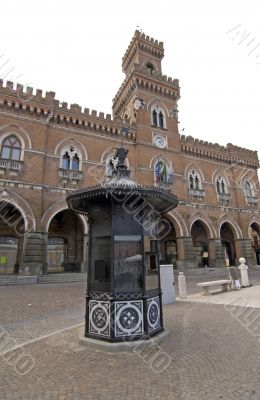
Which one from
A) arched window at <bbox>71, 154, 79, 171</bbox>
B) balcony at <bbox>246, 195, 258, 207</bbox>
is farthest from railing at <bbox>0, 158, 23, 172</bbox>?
Answer: balcony at <bbox>246, 195, 258, 207</bbox>

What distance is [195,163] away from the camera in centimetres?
2648

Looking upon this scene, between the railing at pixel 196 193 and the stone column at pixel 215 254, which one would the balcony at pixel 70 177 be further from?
the stone column at pixel 215 254

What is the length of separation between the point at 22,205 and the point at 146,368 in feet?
51.0

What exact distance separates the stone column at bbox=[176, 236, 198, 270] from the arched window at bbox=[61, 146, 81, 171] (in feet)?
37.0

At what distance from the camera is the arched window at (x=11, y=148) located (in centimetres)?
1773

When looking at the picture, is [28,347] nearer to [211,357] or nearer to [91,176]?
[211,357]

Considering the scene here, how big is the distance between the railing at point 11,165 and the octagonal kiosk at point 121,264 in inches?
540

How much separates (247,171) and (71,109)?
71.1 ft

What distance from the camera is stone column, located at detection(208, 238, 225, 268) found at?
23.8 m

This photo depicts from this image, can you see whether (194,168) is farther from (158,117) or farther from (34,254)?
(34,254)

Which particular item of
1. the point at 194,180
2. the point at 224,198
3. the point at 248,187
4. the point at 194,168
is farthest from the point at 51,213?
the point at 248,187

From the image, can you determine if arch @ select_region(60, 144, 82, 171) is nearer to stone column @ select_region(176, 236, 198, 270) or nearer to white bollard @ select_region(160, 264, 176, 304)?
stone column @ select_region(176, 236, 198, 270)

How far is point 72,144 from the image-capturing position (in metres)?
20.4

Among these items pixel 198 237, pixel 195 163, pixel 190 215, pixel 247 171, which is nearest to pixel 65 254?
pixel 190 215
